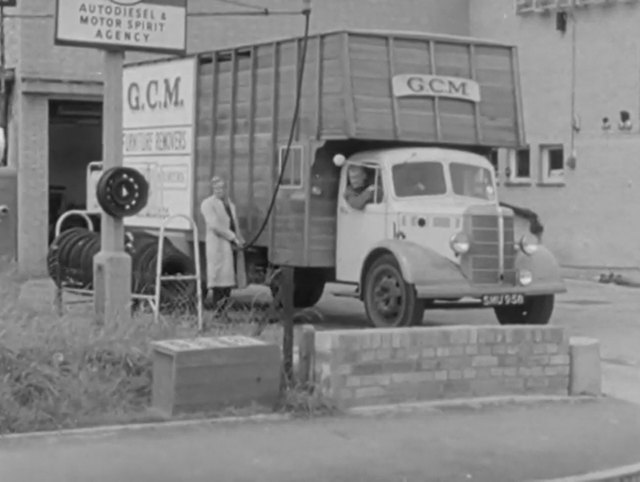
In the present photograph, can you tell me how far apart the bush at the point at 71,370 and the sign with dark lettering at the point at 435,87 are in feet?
19.4

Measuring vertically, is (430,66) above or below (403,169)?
above

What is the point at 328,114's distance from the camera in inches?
642

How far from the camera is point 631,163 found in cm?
2655

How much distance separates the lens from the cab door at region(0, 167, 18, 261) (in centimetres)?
2098

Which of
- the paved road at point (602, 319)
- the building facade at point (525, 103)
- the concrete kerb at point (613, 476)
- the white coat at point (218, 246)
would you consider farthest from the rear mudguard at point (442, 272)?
the building facade at point (525, 103)

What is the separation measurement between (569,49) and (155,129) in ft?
38.3

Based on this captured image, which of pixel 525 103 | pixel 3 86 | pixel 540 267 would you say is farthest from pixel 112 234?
pixel 525 103

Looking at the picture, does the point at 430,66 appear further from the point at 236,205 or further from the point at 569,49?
the point at 569,49

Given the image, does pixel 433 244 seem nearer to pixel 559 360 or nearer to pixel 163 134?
pixel 559 360

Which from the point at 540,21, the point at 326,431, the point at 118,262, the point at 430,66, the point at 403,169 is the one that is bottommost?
the point at 326,431

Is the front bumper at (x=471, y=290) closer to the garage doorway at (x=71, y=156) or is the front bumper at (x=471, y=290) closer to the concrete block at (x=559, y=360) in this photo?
the concrete block at (x=559, y=360)

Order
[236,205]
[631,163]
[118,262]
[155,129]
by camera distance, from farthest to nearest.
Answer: [631,163] < [155,129] < [236,205] < [118,262]

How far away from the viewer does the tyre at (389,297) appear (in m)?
15.3

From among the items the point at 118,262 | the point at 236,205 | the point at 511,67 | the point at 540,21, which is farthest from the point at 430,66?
the point at 540,21
